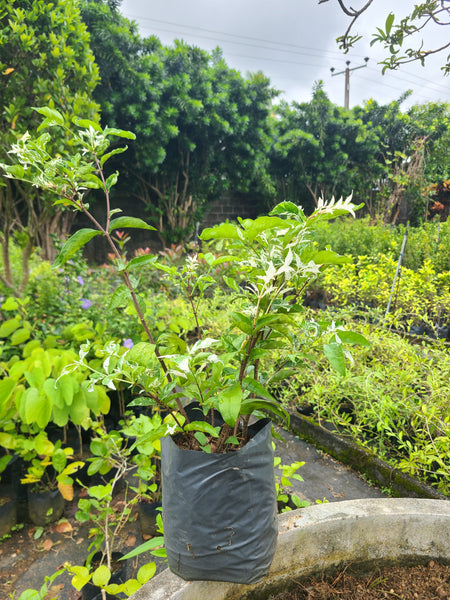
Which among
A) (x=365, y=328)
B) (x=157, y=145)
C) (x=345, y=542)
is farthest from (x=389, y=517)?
(x=157, y=145)

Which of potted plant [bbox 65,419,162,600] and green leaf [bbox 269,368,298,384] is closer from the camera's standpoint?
green leaf [bbox 269,368,298,384]

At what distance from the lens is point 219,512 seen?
791mm

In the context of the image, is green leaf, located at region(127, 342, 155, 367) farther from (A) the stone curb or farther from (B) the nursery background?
(A) the stone curb

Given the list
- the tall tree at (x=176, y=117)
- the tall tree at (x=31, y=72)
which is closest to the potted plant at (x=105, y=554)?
the tall tree at (x=31, y=72)

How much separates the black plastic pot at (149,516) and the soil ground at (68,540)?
2.8 inches

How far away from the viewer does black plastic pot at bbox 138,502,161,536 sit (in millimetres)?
1719

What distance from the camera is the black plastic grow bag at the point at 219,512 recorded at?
30.9 inches

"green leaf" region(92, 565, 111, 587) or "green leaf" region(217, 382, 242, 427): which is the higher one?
"green leaf" region(217, 382, 242, 427)

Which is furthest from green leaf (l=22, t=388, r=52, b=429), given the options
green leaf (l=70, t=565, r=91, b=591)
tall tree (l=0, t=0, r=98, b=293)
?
tall tree (l=0, t=0, r=98, b=293)

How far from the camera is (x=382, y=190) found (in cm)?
1334

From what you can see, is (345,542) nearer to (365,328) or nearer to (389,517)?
(389,517)

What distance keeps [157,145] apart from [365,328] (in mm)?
7845

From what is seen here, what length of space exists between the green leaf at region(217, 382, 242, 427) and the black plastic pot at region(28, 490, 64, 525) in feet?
5.20

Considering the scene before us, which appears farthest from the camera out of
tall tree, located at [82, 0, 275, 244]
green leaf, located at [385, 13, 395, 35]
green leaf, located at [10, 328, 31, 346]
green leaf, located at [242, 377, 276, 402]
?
tall tree, located at [82, 0, 275, 244]
